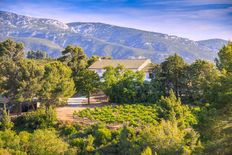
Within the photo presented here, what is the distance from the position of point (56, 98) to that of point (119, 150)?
14736mm

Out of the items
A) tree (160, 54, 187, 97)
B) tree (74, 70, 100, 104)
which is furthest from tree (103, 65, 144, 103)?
tree (160, 54, 187, 97)

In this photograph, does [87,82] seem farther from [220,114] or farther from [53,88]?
[220,114]

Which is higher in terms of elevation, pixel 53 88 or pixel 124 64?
pixel 124 64

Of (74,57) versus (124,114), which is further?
(74,57)

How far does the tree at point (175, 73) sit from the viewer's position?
177 feet

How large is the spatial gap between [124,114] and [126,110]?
5.40 feet

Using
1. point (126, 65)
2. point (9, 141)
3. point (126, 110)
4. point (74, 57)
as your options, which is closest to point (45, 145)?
point (9, 141)

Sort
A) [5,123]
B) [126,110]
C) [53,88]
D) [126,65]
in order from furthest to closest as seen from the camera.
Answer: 1. [126,65]
2. [126,110]
3. [53,88]
4. [5,123]

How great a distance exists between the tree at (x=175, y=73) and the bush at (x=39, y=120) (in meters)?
19.5

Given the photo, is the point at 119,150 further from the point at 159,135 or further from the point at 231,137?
the point at 231,137

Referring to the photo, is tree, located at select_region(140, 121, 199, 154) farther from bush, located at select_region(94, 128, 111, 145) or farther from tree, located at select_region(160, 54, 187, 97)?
tree, located at select_region(160, 54, 187, 97)

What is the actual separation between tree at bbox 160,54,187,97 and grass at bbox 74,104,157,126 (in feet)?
19.7

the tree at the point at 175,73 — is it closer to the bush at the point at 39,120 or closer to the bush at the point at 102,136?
the bush at the point at 102,136

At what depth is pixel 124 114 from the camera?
47.9m
